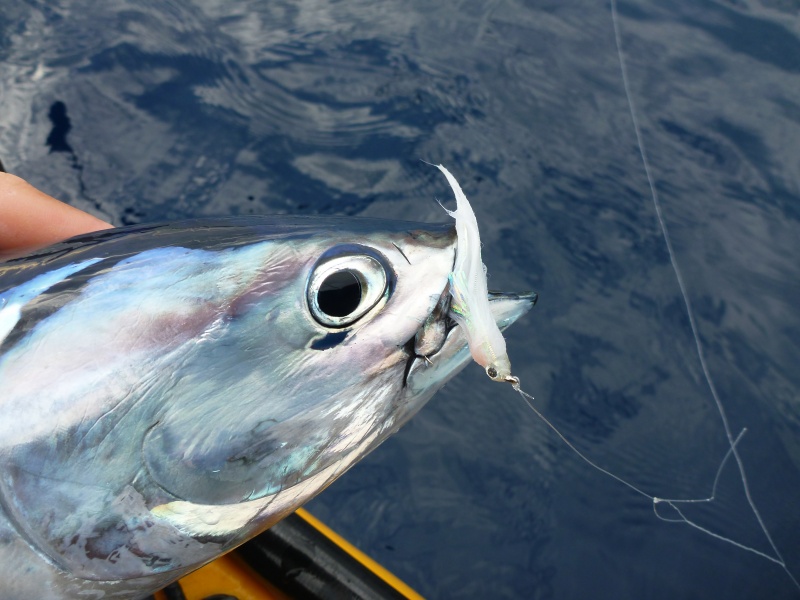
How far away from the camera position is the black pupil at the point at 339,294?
0.86m

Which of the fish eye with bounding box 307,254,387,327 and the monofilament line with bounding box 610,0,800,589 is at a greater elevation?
the fish eye with bounding box 307,254,387,327

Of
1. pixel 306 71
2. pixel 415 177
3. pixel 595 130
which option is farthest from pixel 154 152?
pixel 595 130

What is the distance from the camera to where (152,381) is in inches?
32.2

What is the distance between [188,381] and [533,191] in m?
2.16

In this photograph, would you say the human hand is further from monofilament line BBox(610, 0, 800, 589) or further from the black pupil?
monofilament line BBox(610, 0, 800, 589)

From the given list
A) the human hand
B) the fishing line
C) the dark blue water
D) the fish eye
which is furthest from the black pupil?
the dark blue water

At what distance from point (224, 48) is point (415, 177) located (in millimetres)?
1094

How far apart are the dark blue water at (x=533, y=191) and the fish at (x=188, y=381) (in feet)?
4.33

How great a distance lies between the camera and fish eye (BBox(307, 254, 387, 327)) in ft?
2.82

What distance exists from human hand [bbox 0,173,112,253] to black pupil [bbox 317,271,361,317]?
124cm

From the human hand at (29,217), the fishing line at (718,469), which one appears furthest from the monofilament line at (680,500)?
the human hand at (29,217)

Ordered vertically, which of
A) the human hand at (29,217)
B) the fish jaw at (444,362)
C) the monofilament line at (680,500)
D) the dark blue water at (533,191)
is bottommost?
the monofilament line at (680,500)

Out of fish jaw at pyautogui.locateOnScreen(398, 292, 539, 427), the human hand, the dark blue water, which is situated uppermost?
fish jaw at pyautogui.locateOnScreen(398, 292, 539, 427)

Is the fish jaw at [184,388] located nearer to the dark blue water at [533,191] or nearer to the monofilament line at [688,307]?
the dark blue water at [533,191]
